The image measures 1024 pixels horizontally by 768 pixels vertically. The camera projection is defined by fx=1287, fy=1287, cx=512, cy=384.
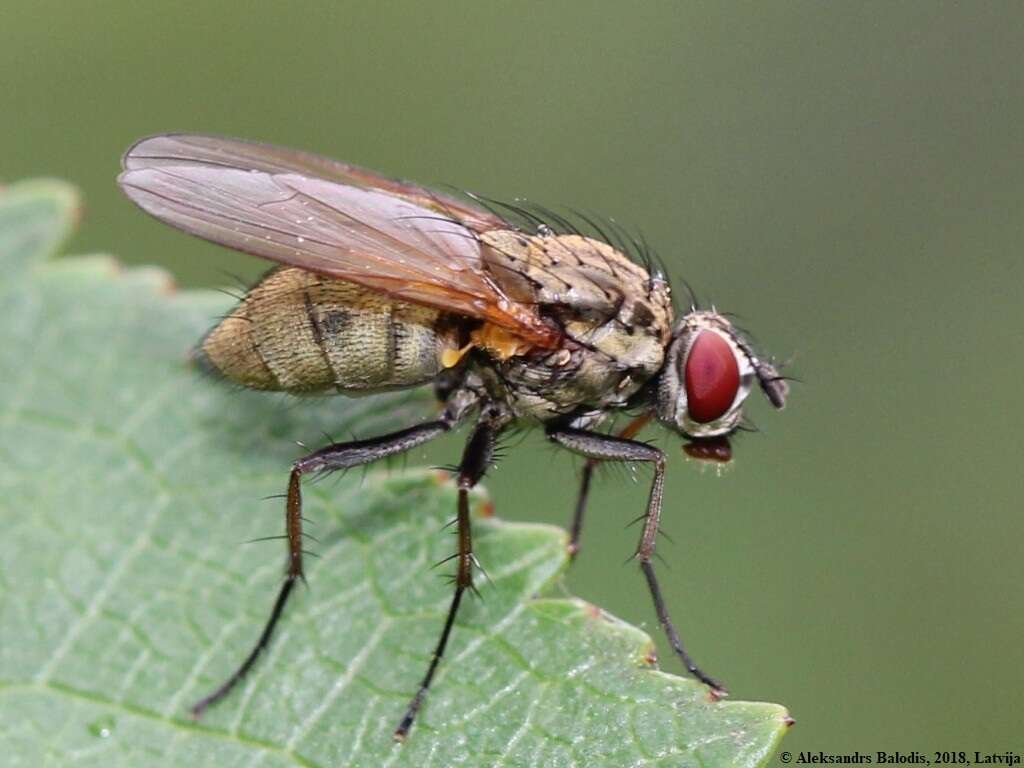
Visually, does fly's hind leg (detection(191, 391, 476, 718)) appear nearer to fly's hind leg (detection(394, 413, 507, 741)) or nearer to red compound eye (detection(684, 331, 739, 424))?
fly's hind leg (detection(394, 413, 507, 741))

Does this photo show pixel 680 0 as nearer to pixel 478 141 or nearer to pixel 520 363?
pixel 478 141

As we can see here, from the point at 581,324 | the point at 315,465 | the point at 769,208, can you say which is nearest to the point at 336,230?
the point at 315,465

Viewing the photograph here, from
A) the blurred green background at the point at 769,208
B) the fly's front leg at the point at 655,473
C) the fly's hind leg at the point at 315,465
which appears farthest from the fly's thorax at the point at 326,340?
the blurred green background at the point at 769,208

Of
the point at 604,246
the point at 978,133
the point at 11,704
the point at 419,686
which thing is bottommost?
the point at 11,704

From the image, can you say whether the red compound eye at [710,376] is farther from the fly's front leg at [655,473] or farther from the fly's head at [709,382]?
the fly's front leg at [655,473]

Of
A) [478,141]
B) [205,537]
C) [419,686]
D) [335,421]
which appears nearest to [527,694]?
[419,686]
